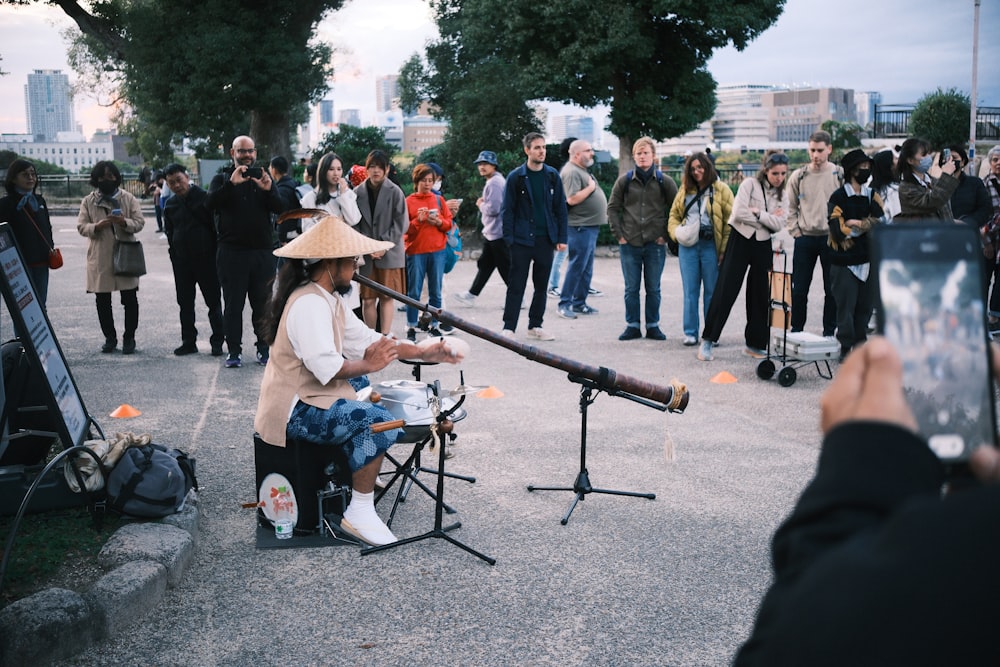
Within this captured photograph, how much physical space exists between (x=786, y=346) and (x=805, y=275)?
139cm

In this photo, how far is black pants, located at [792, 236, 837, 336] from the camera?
9.62 metres

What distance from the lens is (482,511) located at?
214 inches

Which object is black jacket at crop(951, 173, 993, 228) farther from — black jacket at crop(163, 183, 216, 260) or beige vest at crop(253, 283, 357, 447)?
beige vest at crop(253, 283, 357, 447)

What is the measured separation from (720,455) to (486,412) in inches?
77.0

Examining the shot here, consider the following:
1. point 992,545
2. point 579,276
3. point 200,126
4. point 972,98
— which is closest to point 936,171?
point 579,276

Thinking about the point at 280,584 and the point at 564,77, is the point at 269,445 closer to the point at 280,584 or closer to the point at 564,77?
the point at 280,584

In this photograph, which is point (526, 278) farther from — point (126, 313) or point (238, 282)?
point (126, 313)

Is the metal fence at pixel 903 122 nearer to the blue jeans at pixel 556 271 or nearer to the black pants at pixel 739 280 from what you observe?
the blue jeans at pixel 556 271

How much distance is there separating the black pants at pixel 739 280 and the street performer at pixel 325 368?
16.0 ft

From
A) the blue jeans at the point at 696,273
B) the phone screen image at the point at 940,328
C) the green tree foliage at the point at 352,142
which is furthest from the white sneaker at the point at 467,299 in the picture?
the green tree foliage at the point at 352,142

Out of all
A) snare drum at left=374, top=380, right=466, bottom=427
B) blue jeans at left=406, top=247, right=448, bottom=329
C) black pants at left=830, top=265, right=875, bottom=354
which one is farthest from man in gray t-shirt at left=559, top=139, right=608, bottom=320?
snare drum at left=374, top=380, right=466, bottom=427

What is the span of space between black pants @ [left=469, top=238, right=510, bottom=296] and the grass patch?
7158 millimetres

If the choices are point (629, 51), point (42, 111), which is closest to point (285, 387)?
point (629, 51)

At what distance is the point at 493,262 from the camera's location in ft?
40.0
